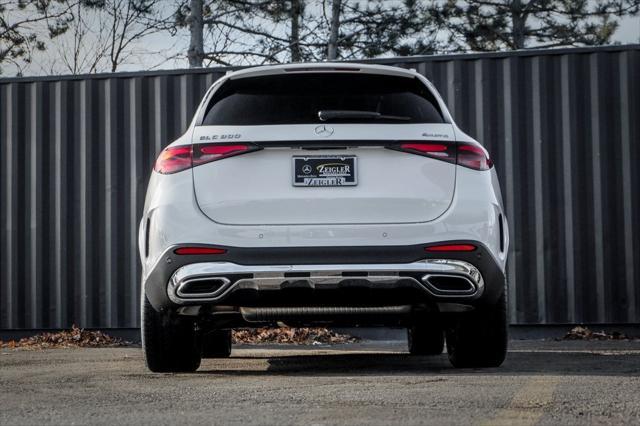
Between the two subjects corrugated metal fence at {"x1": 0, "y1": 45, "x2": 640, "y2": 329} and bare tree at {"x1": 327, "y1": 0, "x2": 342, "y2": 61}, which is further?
bare tree at {"x1": 327, "y1": 0, "x2": 342, "y2": 61}

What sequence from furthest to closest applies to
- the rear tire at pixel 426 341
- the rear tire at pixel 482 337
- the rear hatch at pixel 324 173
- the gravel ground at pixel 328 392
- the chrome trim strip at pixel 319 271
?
1. the rear tire at pixel 426 341
2. the rear tire at pixel 482 337
3. the rear hatch at pixel 324 173
4. the chrome trim strip at pixel 319 271
5. the gravel ground at pixel 328 392

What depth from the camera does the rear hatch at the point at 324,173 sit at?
20.4 ft

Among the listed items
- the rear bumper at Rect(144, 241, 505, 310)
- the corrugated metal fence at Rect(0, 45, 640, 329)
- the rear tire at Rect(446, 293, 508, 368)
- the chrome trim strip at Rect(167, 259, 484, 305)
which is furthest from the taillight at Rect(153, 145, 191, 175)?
the corrugated metal fence at Rect(0, 45, 640, 329)

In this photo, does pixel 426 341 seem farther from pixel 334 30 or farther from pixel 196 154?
pixel 334 30

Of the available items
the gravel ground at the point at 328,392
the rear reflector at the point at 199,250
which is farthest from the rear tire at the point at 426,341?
the rear reflector at the point at 199,250

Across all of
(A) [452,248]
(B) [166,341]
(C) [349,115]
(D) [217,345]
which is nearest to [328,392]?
(A) [452,248]

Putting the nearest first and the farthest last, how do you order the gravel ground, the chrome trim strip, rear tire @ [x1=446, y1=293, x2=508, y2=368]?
1. the gravel ground
2. the chrome trim strip
3. rear tire @ [x1=446, y1=293, x2=508, y2=368]

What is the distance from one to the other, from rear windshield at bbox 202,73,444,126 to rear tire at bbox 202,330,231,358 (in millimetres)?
2681

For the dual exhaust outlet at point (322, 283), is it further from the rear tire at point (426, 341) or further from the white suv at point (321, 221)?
the rear tire at point (426, 341)

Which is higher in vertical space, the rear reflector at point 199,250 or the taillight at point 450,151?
the taillight at point 450,151

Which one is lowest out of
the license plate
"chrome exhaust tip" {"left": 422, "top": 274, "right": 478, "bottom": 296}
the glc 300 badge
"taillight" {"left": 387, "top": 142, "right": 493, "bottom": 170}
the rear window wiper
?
"chrome exhaust tip" {"left": 422, "top": 274, "right": 478, "bottom": 296}

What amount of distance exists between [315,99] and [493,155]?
5.75 metres

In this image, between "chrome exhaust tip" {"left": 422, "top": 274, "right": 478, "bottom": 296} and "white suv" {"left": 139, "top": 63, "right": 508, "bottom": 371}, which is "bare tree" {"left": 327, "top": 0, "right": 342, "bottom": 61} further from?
"chrome exhaust tip" {"left": 422, "top": 274, "right": 478, "bottom": 296}

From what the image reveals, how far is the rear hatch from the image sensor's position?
622 centimetres
